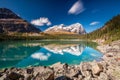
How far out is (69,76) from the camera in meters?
16.9

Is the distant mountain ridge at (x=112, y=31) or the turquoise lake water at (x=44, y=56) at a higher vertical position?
the distant mountain ridge at (x=112, y=31)

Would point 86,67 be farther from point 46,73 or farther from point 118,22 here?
point 118,22

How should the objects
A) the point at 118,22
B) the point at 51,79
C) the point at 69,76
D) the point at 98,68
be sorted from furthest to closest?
the point at 118,22 < the point at 98,68 < the point at 69,76 < the point at 51,79

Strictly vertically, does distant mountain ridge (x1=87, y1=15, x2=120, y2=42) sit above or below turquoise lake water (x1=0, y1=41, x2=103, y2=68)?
above

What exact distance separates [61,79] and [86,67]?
23.6 feet

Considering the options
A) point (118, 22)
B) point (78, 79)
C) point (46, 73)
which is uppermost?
point (118, 22)

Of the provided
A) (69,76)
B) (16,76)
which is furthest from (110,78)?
(16,76)

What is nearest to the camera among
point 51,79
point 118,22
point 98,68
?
point 51,79

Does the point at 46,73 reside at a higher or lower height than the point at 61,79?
higher

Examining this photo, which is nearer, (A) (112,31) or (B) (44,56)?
(B) (44,56)

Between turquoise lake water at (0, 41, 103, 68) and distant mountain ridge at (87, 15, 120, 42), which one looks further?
distant mountain ridge at (87, 15, 120, 42)

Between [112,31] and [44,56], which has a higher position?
[112,31]

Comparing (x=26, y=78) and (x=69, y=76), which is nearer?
(x=26, y=78)

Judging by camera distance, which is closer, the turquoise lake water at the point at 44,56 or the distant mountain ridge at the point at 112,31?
the turquoise lake water at the point at 44,56
